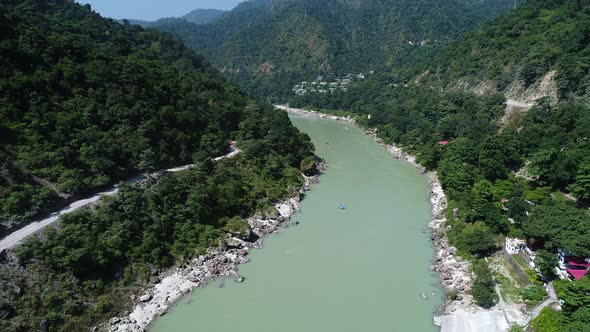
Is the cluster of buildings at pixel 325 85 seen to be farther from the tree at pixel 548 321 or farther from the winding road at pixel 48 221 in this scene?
the tree at pixel 548 321

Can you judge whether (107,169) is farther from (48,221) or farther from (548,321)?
(548,321)

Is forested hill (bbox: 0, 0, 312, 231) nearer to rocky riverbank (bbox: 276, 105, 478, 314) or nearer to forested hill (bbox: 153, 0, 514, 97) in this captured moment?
rocky riverbank (bbox: 276, 105, 478, 314)

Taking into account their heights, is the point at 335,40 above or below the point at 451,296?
above

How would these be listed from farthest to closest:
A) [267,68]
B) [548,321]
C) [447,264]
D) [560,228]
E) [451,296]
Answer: [267,68] < [447,264] < [451,296] < [560,228] < [548,321]

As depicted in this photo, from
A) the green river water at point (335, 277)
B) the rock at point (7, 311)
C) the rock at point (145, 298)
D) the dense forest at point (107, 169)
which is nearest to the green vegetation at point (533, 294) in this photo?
the green river water at point (335, 277)

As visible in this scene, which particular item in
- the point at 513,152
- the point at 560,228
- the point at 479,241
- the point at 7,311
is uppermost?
the point at 513,152

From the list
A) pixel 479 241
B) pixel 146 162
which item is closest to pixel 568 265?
pixel 479 241
